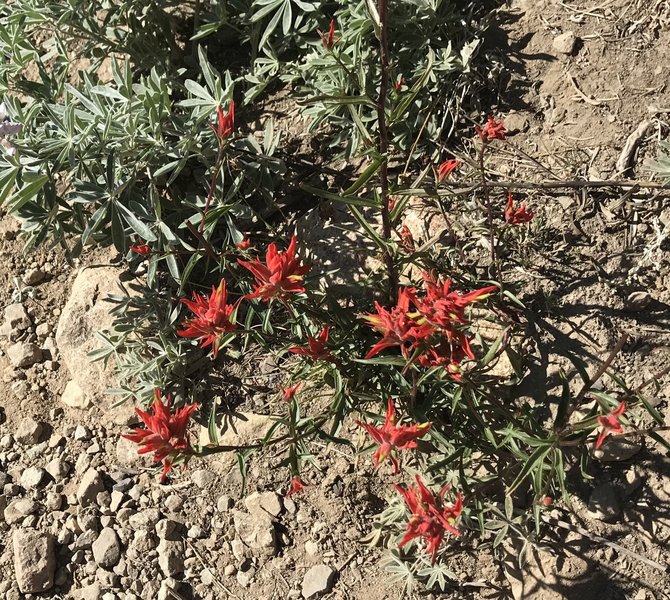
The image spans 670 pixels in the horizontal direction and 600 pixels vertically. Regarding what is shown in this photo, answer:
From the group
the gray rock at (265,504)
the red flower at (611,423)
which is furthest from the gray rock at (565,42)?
the gray rock at (265,504)

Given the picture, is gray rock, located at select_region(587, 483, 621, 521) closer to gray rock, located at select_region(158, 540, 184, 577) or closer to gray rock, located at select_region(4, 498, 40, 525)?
gray rock, located at select_region(158, 540, 184, 577)

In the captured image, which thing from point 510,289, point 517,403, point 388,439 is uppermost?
point 388,439

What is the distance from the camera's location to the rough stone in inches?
129

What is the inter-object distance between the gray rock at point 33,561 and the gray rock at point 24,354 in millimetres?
767

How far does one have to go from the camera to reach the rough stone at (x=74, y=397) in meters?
3.27

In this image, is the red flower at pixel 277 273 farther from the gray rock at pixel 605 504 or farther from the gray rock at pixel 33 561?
the gray rock at pixel 33 561

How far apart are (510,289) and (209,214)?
3.89 feet

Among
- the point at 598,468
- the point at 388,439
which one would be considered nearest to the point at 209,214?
the point at 388,439

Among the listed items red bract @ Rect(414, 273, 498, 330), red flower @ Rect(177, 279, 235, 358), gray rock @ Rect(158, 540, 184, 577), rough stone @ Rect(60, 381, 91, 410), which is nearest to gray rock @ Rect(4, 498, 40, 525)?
rough stone @ Rect(60, 381, 91, 410)

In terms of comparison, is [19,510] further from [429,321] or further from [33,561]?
[429,321]

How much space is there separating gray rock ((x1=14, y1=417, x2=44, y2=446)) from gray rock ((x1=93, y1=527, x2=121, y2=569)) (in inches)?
22.0

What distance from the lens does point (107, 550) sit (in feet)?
9.79

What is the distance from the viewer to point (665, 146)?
2.86 meters

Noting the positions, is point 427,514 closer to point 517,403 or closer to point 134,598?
point 517,403
